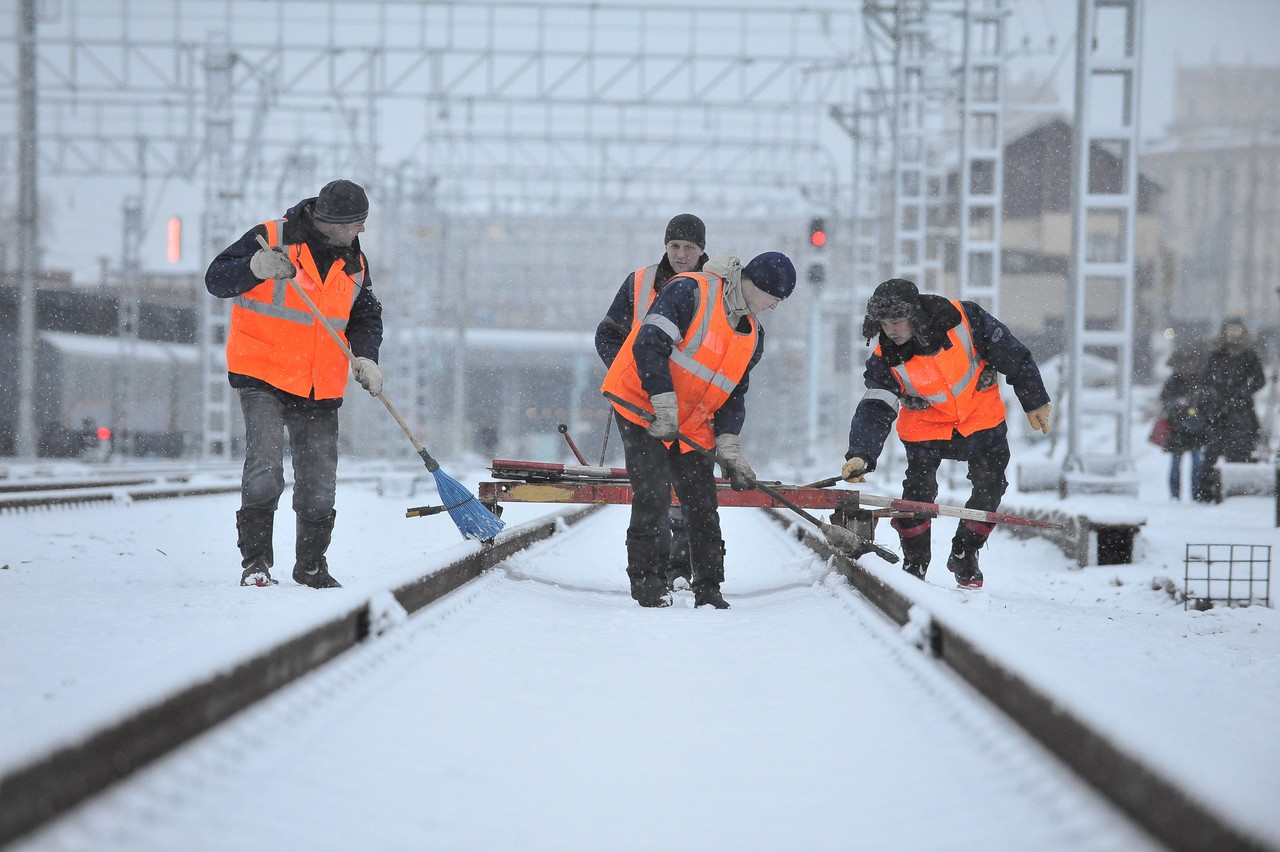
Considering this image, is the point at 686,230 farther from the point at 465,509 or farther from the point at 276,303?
the point at 276,303

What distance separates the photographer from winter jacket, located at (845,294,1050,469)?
5895 mm

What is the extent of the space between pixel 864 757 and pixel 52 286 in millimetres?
41337

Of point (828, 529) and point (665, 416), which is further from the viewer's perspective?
point (828, 529)

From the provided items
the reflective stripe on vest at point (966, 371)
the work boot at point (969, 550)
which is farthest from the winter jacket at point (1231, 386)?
the reflective stripe on vest at point (966, 371)

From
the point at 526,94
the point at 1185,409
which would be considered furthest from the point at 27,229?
the point at 1185,409

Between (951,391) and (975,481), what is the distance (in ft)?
1.97

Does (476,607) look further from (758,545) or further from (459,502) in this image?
(758,545)

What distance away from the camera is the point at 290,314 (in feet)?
16.9

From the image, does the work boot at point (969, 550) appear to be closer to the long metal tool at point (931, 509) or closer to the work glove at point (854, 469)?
the long metal tool at point (931, 509)

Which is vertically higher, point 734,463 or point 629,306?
point 629,306

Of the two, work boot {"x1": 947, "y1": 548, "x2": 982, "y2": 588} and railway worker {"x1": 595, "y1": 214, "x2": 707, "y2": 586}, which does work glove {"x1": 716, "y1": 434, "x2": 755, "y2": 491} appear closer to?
railway worker {"x1": 595, "y1": 214, "x2": 707, "y2": 586}

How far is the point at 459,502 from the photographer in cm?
568

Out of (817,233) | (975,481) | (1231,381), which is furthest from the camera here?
(817,233)

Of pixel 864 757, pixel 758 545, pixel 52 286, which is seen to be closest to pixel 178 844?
pixel 864 757
